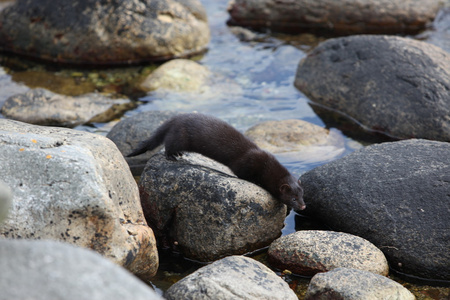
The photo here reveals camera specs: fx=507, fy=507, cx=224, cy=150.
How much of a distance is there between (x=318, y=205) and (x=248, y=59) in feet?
20.1

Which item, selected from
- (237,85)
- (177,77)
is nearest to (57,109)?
(177,77)

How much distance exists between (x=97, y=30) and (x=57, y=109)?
2918 mm

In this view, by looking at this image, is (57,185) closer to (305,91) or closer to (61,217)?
(61,217)

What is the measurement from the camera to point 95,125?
9250mm

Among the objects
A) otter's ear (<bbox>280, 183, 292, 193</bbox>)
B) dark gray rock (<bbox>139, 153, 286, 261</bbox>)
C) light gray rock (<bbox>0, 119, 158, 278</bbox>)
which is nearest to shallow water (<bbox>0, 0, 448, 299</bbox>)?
otter's ear (<bbox>280, 183, 292, 193</bbox>)

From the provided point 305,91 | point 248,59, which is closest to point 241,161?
point 305,91

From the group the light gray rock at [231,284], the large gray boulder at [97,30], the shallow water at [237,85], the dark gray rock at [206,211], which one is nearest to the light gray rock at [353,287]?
the light gray rock at [231,284]

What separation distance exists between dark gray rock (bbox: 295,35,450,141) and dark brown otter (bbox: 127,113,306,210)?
331 cm

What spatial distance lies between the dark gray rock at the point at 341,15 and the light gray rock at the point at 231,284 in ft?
32.4

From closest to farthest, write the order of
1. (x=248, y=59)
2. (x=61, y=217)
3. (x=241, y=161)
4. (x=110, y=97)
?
1. (x=61, y=217)
2. (x=241, y=161)
3. (x=110, y=97)
4. (x=248, y=59)

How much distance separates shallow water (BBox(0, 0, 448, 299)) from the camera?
920 cm

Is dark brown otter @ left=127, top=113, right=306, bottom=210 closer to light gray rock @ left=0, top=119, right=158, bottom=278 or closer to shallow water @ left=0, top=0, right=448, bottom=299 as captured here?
shallow water @ left=0, top=0, right=448, bottom=299

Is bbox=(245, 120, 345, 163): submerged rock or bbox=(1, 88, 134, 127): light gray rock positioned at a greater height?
bbox=(245, 120, 345, 163): submerged rock

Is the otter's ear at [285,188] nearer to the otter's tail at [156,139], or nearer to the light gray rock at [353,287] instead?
the light gray rock at [353,287]
